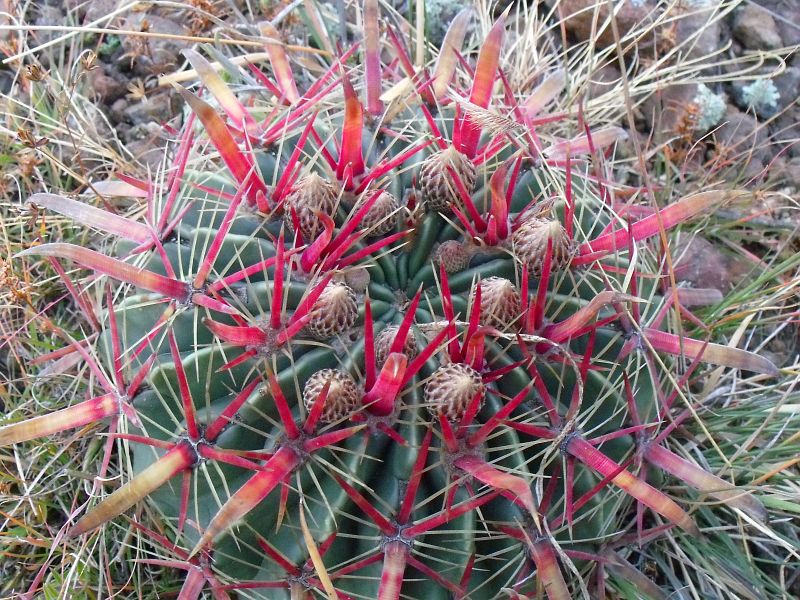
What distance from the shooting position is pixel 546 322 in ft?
4.62

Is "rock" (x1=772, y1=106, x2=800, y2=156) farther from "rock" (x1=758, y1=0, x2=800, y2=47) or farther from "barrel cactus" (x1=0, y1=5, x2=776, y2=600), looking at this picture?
"barrel cactus" (x1=0, y1=5, x2=776, y2=600)

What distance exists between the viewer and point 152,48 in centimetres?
254

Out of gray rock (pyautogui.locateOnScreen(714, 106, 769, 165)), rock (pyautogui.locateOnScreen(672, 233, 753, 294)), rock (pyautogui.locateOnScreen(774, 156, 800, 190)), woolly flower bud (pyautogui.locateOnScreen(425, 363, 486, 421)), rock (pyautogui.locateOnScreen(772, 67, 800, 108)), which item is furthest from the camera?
rock (pyautogui.locateOnScreen(772, 67, 800, 108))

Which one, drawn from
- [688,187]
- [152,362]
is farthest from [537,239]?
[688,187]

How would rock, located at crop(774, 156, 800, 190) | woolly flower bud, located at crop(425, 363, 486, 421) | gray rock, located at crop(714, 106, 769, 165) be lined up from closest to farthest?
woolly flower bud, located at crop(425, 363, 486, 421) < rock, located at crop(774, 156, 800, 190) < gray rock, located at crop(714, 106, 769, 165)

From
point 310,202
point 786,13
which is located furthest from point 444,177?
point 786,13

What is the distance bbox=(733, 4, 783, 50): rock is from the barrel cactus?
4.94ft

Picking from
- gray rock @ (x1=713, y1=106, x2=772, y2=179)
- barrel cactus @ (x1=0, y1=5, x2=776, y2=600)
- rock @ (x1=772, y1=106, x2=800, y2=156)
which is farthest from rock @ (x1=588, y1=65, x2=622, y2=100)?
barrel cactus @ (x1=0, y1=5, x2=776, y2=600)

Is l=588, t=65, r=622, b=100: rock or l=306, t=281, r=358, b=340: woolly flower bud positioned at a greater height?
l=306, t=281, r=358, b=340: woolly flower bud

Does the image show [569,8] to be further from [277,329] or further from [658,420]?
[277,329]

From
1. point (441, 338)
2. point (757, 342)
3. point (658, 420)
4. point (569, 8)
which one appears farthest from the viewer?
point (569, 8)

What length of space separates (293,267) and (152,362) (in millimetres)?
302

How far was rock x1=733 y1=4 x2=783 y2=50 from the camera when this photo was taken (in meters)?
2.66

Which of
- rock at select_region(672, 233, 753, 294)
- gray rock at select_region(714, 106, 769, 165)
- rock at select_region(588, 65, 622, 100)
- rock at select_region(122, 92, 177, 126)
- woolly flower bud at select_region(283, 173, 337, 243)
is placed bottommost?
rock at select_region(672, 233, 753, 294)
